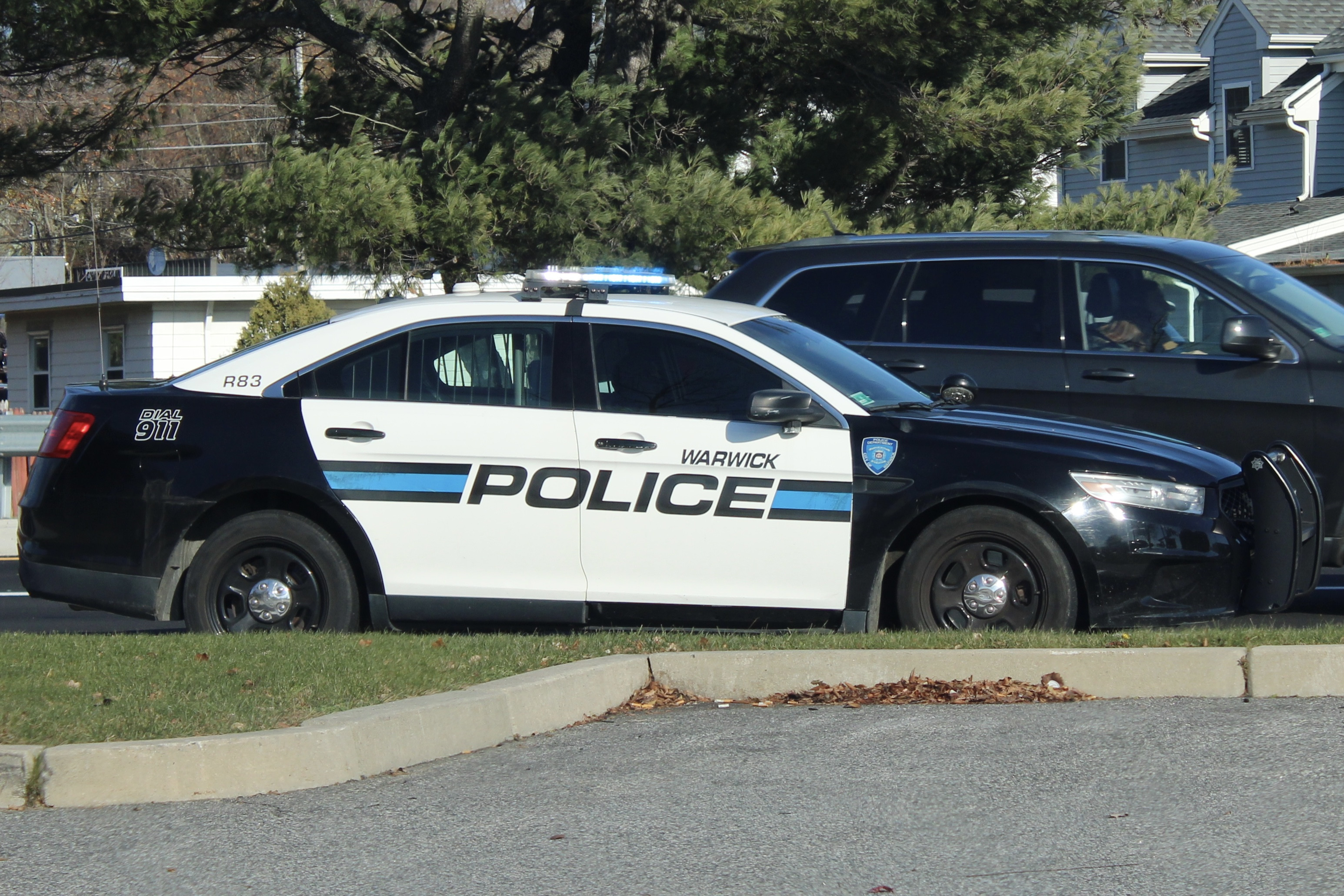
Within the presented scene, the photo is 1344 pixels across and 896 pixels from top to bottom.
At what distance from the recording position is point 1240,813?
448 cm

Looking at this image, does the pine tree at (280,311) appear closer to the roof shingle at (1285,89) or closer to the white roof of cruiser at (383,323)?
the roof shingle at (1285,89)

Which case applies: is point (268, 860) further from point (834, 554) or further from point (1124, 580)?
point (1124, 580)

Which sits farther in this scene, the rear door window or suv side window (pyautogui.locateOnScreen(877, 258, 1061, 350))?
suv side window (pyautogui.locateOnScreen(877, 258, 1061, 350))

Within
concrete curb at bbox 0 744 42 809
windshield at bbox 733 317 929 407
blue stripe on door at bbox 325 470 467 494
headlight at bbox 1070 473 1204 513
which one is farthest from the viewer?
windshield at bbox 733 317 929 407

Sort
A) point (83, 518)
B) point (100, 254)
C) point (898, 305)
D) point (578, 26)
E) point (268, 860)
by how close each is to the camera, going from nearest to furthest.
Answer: point (268, 860), point (83, 518), point (898, 305), point (578, 26), point (100, 254)

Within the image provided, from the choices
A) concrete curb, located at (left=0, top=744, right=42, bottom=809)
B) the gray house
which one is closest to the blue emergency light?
concrete curb, located at (left=0, top=744, right=42, bottom=809)

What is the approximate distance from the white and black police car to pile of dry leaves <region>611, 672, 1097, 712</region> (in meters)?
0.49

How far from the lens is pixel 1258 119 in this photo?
26.8 meters

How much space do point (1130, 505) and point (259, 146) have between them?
3853 cm

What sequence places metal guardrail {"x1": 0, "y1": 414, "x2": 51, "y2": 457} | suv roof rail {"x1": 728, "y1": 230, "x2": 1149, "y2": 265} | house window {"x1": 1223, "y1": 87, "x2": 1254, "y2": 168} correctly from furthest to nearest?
house window {"x1": 1223, "y1": 87, "x2": 1254, "y2": 168}
metal guardrail {"x1": 0, "y1": 414, "x2": 51, "y2": 457}
suv roof rail {"x1": 728, "y1": 230, "x2": 1149, "y2": 265}

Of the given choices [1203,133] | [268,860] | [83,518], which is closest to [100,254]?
[1203,133]

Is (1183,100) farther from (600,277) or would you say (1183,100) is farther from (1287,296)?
(600,277)

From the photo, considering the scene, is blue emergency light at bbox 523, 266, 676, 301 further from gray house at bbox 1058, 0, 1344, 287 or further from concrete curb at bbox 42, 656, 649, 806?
gray house at bbox 1058, 0, 1344, 287

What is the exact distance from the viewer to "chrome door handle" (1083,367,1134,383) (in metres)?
7.87
